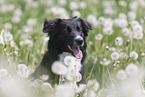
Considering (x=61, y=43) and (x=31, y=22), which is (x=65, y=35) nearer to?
(x=61, y=43)

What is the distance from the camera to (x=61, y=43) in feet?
14.2

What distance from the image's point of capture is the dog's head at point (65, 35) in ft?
14.1

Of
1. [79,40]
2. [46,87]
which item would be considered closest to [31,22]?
[79,40]

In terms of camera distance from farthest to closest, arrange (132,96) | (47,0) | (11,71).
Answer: (47,0)
(11,71)
(132,96)

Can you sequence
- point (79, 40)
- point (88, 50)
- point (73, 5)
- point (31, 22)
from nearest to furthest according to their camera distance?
1. point (79, 40)
2. point (88, 50)
3. point (31, 22)
4. point (73, 5)

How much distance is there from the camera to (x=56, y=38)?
14.4ft

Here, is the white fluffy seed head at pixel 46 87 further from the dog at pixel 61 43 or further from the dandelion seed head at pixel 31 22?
the dandelion seed head at pixel 31 22

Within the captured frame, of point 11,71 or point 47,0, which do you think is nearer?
point 11,71

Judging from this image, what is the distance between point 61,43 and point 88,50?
202 centimetres

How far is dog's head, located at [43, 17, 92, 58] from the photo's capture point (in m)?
4.29

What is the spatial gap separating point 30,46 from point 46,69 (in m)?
1.45

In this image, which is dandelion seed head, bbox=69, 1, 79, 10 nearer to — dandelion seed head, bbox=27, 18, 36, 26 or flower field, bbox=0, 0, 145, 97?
flower field, bbox=0, 0, 145, 97

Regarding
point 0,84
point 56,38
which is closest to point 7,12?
point 56,38

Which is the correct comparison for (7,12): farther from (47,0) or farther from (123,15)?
(123,15)
